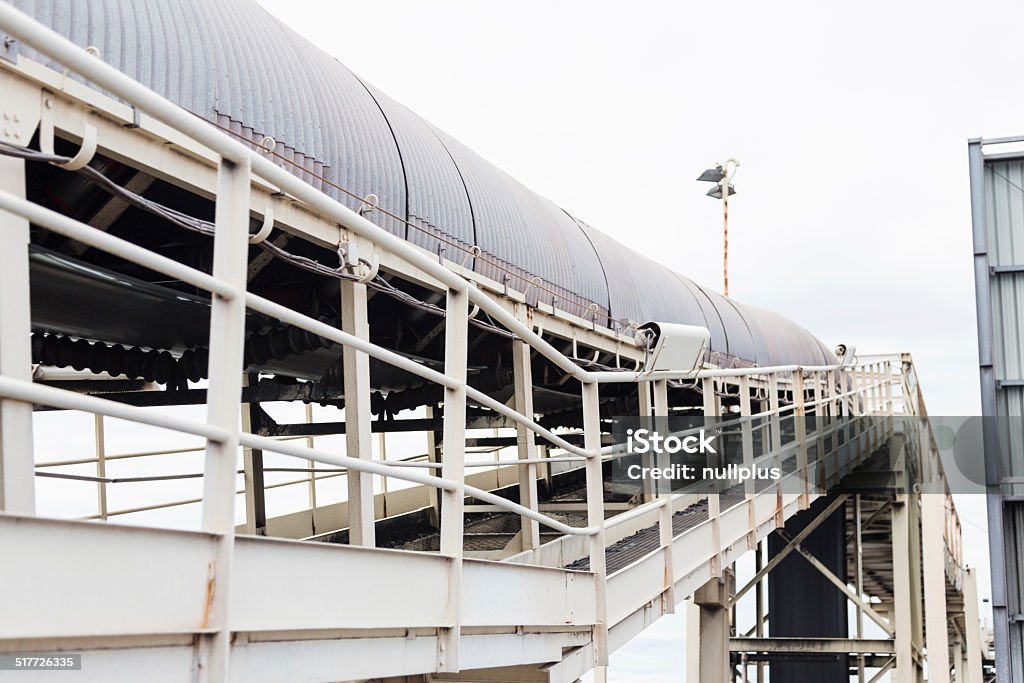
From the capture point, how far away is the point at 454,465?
4254 millimetres

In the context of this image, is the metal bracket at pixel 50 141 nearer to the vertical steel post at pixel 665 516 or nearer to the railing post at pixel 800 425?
the vertical steel post at pixel 665 516

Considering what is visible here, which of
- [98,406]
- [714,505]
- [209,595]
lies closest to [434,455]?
[714,505]

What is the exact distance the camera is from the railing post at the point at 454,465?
423cm

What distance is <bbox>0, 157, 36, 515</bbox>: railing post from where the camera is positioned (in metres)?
3.70

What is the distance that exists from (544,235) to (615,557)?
4.54 meters

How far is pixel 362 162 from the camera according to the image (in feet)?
26.4

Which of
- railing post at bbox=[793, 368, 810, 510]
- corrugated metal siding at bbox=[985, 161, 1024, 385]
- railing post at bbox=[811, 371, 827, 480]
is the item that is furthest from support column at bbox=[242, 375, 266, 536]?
corrugated metal siding at bbox=[985, 161, 1024, 385]

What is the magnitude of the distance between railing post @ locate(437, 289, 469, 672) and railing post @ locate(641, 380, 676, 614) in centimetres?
322

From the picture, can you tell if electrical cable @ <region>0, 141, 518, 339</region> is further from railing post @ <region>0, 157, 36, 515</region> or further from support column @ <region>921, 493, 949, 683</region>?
support column @ <region>921, 493, 949, 683</region>

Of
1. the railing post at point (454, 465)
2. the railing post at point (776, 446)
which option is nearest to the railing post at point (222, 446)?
the railing post at point (454, 465)

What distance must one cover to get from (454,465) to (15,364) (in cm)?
158

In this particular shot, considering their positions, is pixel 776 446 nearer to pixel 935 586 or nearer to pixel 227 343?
pixel 935 586

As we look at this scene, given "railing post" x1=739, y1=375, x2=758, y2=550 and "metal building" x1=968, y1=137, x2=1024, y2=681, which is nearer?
"railing post" x1=739, y1=375, x2=758, y2=550

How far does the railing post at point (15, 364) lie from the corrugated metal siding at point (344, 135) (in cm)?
117
